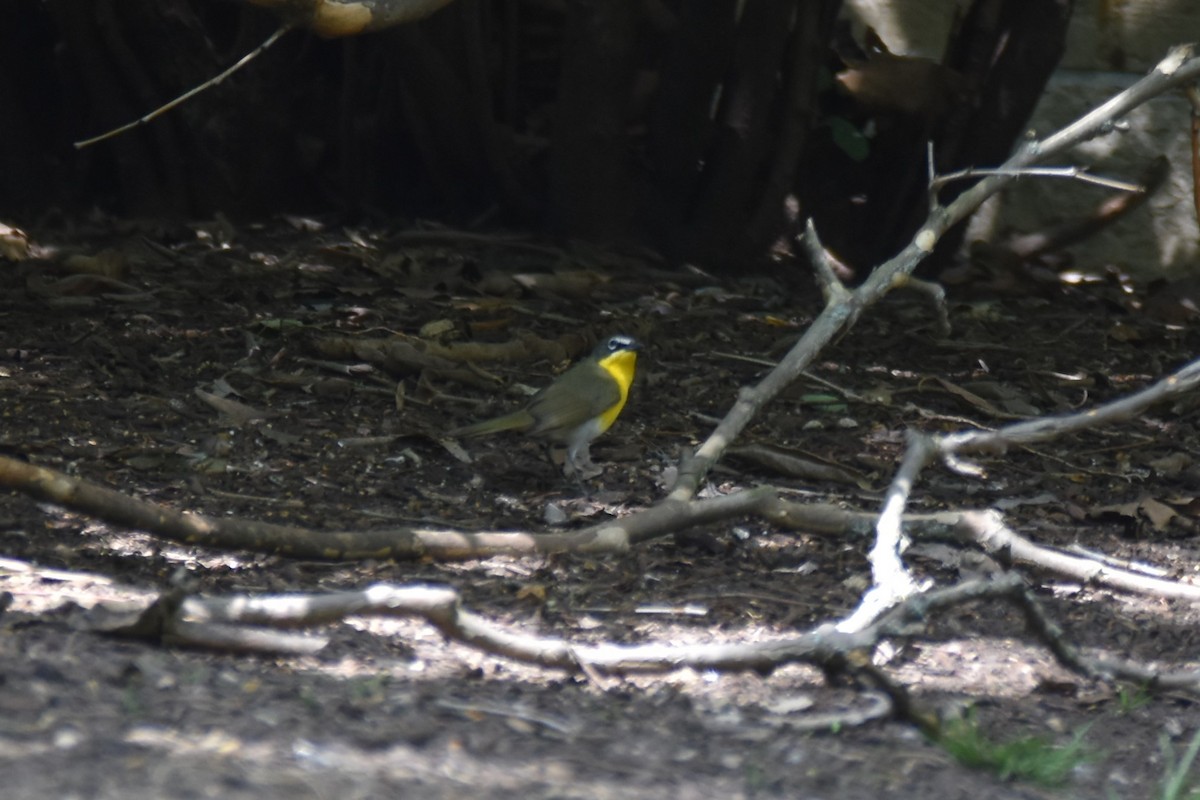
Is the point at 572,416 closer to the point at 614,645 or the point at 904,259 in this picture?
the point at 904,259

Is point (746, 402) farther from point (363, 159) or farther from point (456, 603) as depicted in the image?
point (363, 159)

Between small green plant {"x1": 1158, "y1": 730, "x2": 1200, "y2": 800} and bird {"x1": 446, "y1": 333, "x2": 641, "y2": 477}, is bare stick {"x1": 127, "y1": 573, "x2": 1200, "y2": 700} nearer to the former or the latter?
small green plant {"x1": 1158, "y1": 730, "x2": 1200, "y2": 800}

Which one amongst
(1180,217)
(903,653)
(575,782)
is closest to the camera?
(575,782)

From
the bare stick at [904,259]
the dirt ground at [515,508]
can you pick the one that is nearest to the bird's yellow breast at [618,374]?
the dirt ground at [515,508]

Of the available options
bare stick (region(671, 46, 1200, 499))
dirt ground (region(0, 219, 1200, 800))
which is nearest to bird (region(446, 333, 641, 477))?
dirt ground (region(0, 219, 1200, 800))

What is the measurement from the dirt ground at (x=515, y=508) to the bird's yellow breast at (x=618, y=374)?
0.54 feet

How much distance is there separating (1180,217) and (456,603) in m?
7.23

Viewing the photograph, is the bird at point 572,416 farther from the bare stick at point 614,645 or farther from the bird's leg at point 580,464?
the bare stick at point 614,645

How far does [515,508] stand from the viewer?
508cm

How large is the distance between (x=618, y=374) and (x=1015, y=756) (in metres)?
3.25

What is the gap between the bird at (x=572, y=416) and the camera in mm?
5410

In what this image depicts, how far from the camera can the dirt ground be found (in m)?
2.58

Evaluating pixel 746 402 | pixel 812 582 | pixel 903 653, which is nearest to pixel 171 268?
pixel 746 402

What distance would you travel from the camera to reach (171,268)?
295 inches
